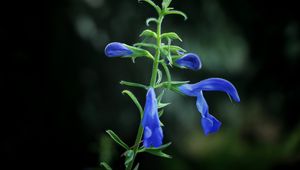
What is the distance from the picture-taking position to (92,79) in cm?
533

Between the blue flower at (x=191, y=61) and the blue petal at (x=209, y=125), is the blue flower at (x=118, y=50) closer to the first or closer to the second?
the blue flower at (x=191, y=61)

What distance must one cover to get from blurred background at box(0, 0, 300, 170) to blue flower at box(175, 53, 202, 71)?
119 inches

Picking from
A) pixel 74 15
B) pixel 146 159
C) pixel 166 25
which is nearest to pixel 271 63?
pixel 166 25

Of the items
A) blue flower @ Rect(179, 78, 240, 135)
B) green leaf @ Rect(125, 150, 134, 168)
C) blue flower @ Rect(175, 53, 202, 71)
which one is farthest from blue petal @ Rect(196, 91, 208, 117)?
green leaf @ Rect(125, 150, 134, 168)

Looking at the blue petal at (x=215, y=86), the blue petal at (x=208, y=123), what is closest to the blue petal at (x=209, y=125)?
the blue petal at (x=208, y=123)

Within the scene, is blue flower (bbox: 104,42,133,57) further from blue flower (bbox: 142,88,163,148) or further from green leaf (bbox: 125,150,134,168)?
green leaf (bbox: 125,150,134,168)

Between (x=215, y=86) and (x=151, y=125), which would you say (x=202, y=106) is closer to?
(x=215, y=86)

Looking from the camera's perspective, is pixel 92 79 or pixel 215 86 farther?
pixel 92 79

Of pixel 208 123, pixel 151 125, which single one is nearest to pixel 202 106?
pixel 208 123

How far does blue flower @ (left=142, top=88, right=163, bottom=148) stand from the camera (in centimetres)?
190

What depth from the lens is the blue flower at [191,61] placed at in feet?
6.91

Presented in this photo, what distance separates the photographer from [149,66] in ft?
17.6

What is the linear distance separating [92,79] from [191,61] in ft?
10.8

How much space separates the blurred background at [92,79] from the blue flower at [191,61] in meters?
3.03
